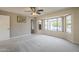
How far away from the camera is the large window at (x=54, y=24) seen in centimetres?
1047

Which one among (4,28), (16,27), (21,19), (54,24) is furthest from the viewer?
(54,24)

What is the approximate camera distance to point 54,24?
1146 cm

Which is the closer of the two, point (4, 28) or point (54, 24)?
Answer: point (4, 28)

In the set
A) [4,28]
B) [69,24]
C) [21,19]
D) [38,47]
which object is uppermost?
[21,19]

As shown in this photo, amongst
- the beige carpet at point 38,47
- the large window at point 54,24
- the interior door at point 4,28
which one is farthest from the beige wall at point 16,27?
the beige carpet at point 38,47

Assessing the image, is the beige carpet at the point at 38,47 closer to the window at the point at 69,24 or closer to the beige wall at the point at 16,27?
the window at the point at 69,24

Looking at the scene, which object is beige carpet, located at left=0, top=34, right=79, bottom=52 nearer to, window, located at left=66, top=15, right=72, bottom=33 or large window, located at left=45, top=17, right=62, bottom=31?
window, located at left=66, top=15, right=72, bottom=33

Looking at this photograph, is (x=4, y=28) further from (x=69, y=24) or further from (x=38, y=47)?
(x=69, y=24)

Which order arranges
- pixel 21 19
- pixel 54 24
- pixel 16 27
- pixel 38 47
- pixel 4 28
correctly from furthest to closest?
pixel 54 24
pixel 21 19
pixel 16 27
pixel 4 28
pixel 38 47

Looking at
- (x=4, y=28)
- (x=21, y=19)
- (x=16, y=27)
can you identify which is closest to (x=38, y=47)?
(x=4, y=28)

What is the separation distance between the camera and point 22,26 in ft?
36.8

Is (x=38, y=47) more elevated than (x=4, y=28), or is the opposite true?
(x=4, y=28)

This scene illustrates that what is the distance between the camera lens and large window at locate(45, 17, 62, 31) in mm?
10466
